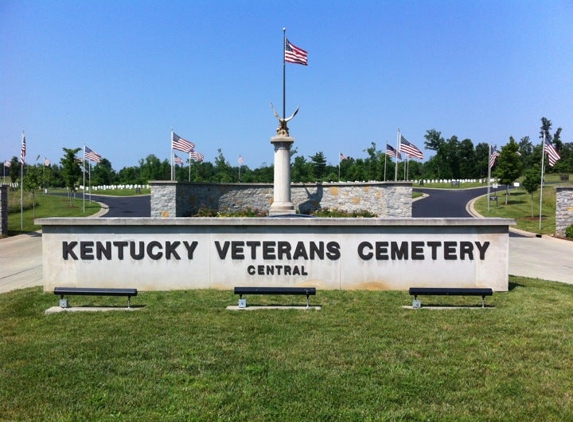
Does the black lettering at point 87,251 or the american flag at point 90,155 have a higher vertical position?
the american flag at point 90,155

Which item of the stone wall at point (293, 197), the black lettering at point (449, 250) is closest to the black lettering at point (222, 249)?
the black lettering at point (449, 250)

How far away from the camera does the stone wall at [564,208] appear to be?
68.3 feet

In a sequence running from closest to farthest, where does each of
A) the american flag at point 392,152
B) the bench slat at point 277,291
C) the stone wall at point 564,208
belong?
the bench slat at point 277,291 < the stone wall at point 564,208 < the american flag at point 392,152

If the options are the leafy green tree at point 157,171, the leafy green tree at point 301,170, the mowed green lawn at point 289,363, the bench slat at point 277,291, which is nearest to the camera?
the mowed green lawn at point 289,363

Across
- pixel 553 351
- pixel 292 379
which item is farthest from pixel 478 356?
pixel 292 379

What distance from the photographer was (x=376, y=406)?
4.32 m

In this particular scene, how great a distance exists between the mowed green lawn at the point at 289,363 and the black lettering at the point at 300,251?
59.4 inches

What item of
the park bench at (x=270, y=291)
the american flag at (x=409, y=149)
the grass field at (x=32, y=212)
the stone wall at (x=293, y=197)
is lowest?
the park bench at (x=270, y=291)

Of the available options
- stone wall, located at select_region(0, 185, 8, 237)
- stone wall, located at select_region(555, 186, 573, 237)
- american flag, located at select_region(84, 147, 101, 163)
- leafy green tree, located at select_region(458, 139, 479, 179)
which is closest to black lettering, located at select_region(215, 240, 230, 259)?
stone wall, located at select_region(0, 185, 8, 237)

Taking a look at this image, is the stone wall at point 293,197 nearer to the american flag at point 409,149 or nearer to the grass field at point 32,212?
the american flag at point 409,149

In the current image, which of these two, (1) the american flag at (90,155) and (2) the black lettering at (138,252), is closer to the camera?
(2) the black lettering at (138,252)

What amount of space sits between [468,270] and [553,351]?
375 cm

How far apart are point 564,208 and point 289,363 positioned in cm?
1987

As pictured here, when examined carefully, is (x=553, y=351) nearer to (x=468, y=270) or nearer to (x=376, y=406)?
(x=376, y=406)
